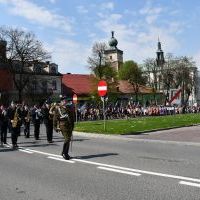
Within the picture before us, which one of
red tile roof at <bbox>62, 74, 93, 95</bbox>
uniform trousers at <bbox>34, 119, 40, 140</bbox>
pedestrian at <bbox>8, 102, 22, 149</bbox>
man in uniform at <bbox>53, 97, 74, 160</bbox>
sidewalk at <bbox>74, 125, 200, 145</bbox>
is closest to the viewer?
man in uniform at <bbox>53, 97, 74, 160</bbox>

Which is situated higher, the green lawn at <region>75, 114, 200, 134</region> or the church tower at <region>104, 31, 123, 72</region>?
the church tower at <region>104, 31, 123, 72</region>

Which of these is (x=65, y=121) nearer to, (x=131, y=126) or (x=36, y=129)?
(x=36, y=129)

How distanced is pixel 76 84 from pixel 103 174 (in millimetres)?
93789

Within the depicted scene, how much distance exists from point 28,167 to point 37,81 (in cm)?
6947

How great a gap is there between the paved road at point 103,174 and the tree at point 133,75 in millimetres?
85531

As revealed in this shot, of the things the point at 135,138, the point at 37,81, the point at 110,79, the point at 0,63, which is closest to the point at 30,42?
the point at 0,63

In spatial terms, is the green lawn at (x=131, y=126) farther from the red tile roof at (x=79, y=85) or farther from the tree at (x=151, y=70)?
the tree at (x=151, y=70)

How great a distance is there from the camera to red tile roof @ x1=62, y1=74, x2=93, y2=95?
326 feet

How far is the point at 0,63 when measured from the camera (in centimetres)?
6900

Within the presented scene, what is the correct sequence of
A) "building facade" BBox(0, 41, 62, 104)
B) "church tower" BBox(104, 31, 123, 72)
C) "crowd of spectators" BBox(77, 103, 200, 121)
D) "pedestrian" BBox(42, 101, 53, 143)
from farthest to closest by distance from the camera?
"church tower" BBox(104, 31, 123, 72) < "building facade" BBox(0, 41, 62, 104) < "crowd of spectators" BBox(77, 103, 200, 121) < "pedestrian" BBox(42, 101, 53, 143)

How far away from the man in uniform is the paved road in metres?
0.40

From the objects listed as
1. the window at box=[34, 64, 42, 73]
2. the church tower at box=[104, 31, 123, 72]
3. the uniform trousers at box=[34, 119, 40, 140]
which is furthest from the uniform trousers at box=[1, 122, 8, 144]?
the church tower at box=[104, 31, 123, 72]

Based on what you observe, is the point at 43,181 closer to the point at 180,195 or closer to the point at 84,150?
the point at 180,195

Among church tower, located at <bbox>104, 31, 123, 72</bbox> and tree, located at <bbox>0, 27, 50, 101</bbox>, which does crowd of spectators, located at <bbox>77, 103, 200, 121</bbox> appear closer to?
tree, located at <bbox>0, 27, 50, 101</bbox>
